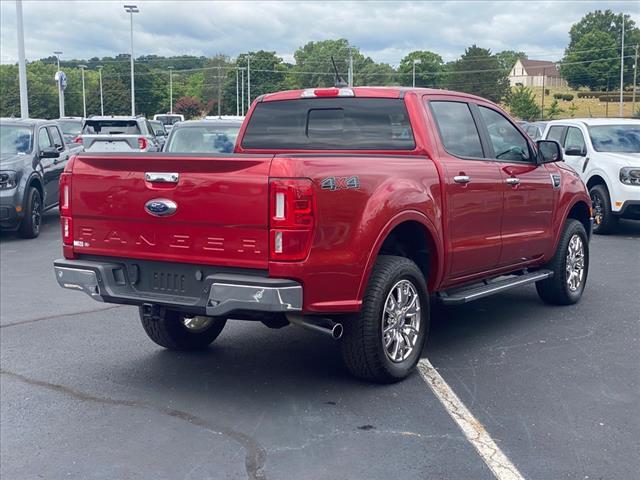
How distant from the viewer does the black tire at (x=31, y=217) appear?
43.1 ft

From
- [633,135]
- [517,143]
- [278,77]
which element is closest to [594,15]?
[278,77]

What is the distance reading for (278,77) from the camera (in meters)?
88.5

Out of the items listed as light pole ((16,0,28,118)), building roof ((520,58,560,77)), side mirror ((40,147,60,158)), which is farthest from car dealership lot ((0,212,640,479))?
building roof ((520,58,560,77))

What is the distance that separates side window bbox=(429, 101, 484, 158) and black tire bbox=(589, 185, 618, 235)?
7.13 metres

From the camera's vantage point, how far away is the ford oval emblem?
5.11 meters

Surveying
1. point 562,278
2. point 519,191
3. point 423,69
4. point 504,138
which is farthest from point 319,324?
point 423,69

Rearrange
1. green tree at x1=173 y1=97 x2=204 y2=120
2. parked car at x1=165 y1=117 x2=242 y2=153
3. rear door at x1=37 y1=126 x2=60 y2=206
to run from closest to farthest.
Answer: parked car at x1=165 y1=117 x2=242 y2=153
rear door at x1=37 y1=126 x2=60 y2=206
green tree at x1=173 y1=97 x2=204 y2=120

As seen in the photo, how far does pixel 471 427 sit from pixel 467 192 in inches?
82.6

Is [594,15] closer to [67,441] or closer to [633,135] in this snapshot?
[633,135]

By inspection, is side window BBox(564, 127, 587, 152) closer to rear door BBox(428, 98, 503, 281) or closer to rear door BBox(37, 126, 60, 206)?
rear door BBox(428, 98, 503, 281)

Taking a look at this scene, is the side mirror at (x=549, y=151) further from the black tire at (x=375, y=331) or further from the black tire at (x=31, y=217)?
the black tire at (x=31, y=217)

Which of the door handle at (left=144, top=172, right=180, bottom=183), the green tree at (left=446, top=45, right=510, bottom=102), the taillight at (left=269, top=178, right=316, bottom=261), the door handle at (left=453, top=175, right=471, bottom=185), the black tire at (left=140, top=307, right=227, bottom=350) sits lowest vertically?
the black tire at (left=140, top=307, right=227, bottom=350)

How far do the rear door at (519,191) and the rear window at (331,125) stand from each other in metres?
1.03

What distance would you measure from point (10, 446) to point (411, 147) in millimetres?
3375
